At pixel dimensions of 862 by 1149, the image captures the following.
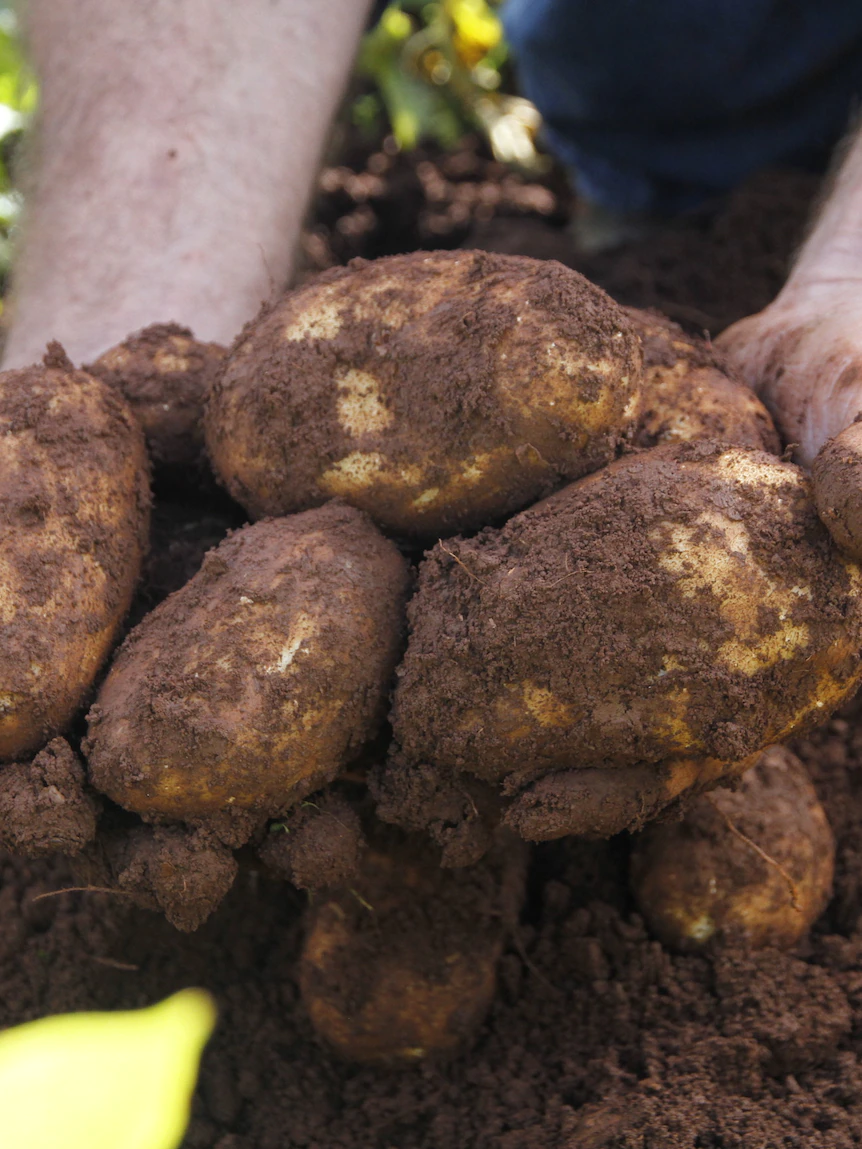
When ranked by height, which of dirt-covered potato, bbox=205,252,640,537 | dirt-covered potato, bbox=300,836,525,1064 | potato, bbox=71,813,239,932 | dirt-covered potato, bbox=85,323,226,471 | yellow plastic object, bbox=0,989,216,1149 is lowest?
yellow plastic object, bbox=0,989,216,1149

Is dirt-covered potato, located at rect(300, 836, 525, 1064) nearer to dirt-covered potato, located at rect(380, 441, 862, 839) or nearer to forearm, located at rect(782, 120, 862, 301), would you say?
dirt-covered potato, located at rect(380, 441, 862, 839)

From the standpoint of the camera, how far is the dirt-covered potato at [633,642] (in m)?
1.13

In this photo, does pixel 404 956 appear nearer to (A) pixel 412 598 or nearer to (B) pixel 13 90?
(A) pixel 412 598

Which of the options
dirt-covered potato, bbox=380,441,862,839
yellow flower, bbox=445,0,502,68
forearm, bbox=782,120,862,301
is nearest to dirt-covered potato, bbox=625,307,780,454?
dirt-covered potato, bbox=380,441,862,839

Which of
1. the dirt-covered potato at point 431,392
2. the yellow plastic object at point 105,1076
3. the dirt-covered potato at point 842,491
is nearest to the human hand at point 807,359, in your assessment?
the dirt-covered potato at point 842,491

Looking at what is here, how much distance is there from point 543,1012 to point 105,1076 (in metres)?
0.62

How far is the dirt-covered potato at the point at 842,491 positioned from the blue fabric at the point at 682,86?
1.78m

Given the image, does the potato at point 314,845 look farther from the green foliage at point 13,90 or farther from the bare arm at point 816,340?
the green foliage at point 13,90

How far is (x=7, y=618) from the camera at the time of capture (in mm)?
1203

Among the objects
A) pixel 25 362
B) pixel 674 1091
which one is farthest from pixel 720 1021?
pixel 25 362

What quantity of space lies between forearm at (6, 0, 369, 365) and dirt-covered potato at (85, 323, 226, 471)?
597mm

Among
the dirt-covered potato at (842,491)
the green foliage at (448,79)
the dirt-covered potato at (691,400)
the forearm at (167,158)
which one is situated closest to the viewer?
the dirt-covered potato at (842,491)

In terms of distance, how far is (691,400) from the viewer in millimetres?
1406

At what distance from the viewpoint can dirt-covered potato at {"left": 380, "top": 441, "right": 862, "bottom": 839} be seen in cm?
113
